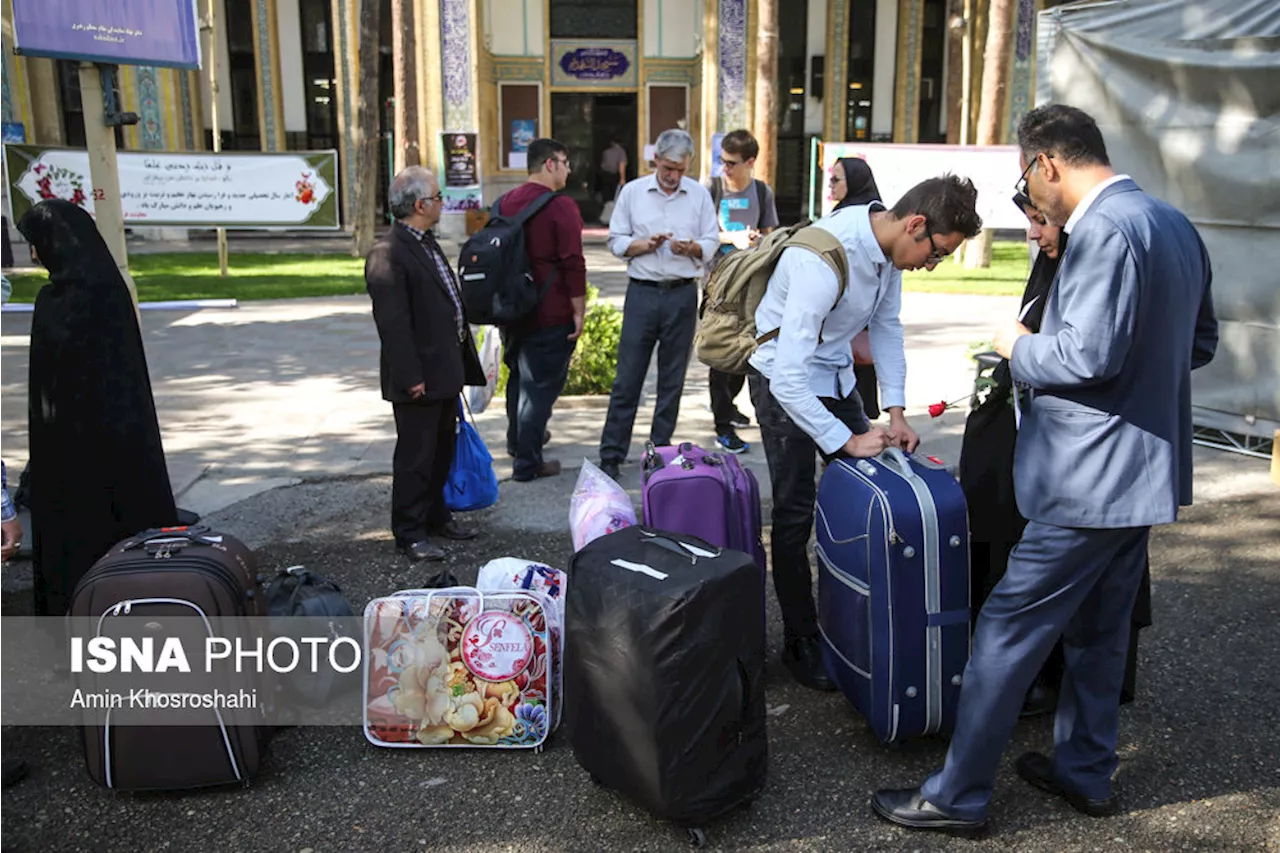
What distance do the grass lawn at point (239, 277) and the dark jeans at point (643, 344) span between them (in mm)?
7061

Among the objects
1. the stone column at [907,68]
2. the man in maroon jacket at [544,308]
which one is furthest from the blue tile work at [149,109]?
the man in maroon jacket at [544,308]

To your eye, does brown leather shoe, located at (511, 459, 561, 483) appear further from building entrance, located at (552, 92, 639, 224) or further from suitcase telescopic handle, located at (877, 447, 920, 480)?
building entrance, located at (552, 92, 639, 224)

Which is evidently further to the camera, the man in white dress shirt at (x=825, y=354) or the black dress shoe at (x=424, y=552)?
the black dress shoe at (x=424, y=552)

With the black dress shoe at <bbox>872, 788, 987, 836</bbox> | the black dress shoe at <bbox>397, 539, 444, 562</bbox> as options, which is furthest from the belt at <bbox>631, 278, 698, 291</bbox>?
the black dress shoe at <bbox>872, 788, 987, 836</bbox>

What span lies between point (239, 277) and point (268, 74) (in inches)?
416

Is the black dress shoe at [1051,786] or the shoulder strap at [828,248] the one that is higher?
the shoulder strap at [828,248]

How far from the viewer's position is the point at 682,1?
2508 cm

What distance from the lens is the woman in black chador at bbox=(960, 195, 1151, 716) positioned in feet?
10.9

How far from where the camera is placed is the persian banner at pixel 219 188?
12.8 m

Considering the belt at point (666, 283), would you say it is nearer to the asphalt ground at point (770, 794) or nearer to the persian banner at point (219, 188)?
the asphalt ground at point (770, 794)

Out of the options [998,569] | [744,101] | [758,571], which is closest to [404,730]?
[758,571]

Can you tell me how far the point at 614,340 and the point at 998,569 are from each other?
4577 mm

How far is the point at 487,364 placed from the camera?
6773 millimetres

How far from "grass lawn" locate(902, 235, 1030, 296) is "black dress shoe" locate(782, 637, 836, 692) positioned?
370 inches
